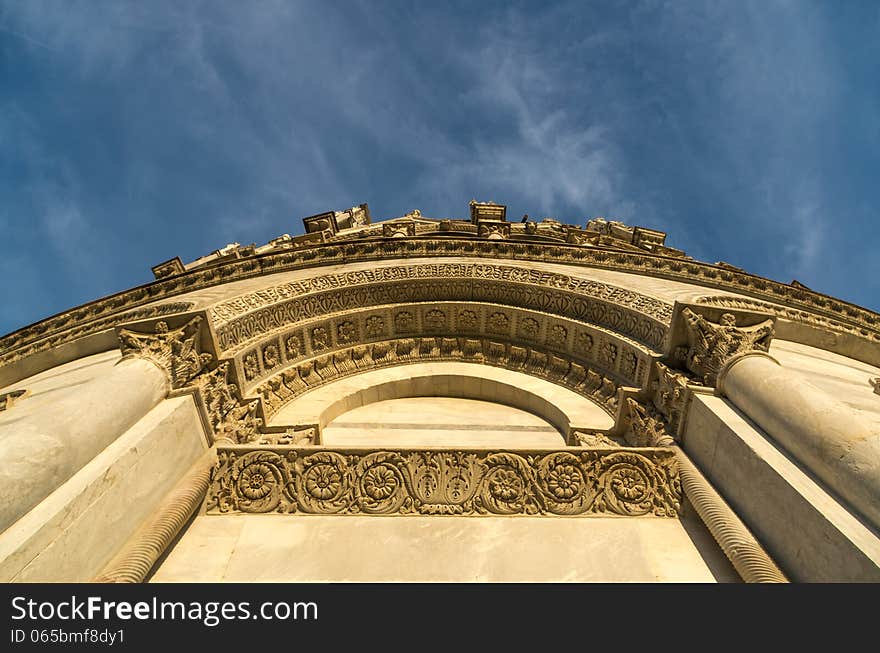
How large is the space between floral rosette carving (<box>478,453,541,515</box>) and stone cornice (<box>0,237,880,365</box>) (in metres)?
6.01

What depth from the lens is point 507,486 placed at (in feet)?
19.4

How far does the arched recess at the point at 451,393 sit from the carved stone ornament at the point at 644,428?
66 centimetres

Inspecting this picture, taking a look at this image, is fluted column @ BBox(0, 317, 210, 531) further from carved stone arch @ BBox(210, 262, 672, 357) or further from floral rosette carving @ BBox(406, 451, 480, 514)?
floral rosette carving @ BBox(406, 451, 480, 514)

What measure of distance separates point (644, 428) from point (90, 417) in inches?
239

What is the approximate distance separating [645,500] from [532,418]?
328cm

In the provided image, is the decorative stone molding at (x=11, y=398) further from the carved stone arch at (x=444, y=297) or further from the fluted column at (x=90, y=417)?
the carved stone arch at (x=444, y=297)

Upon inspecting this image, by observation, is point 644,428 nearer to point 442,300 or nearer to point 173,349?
point 442,300

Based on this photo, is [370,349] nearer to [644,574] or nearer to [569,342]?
[569,342]

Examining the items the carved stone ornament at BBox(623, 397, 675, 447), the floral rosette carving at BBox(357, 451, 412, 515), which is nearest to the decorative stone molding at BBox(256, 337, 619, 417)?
the carved stone ornament at BBox(623, 397, 675, 447)

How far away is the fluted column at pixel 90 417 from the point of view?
4043mm

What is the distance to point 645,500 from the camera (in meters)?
5.78

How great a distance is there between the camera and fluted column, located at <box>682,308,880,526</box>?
13.4 feet

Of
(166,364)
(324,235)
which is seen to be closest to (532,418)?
(166,364)

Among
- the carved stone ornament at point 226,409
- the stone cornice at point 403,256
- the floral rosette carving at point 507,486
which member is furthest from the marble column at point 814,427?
the carved stone ornament at point 226,409
